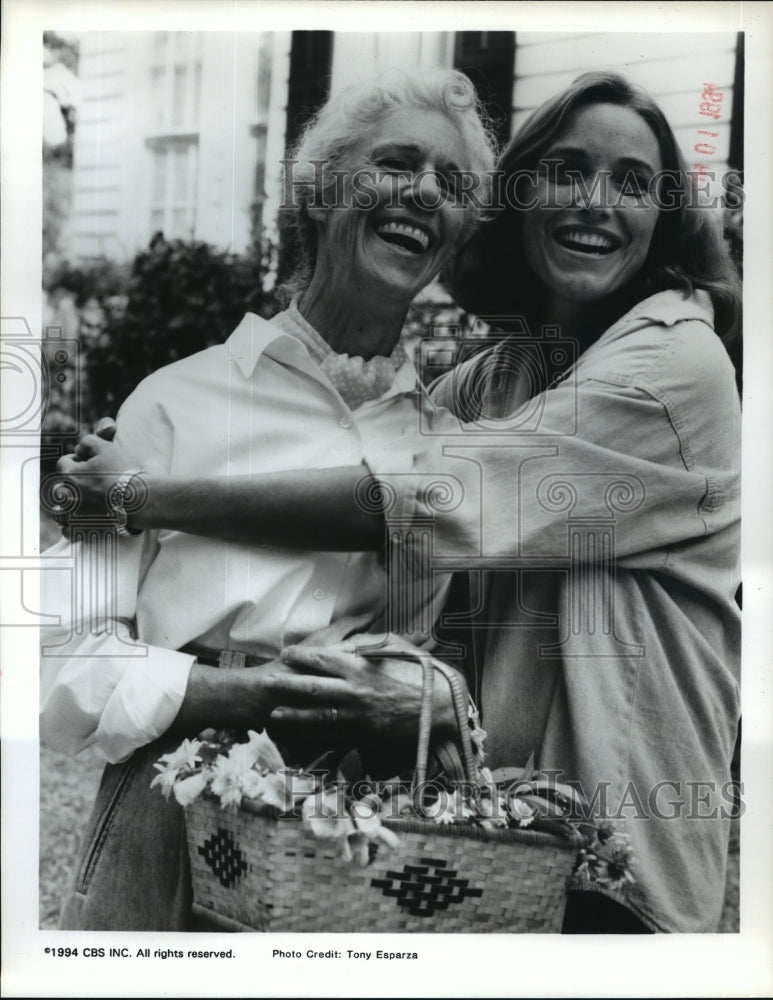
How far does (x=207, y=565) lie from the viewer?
3572mm

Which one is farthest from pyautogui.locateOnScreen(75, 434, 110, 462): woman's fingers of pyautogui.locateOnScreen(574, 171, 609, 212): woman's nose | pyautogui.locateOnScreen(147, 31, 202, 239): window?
pyautogui.locateOnScreen(574, 171, 609, 212): woman's nose

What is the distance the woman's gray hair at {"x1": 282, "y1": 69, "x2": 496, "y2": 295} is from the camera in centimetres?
359

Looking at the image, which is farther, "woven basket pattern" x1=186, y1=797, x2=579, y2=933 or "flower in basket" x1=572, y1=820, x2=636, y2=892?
"flower in basket" x1=572, y1=820, x2=636, y2=892

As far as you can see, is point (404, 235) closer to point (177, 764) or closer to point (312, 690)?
point (312, 690)

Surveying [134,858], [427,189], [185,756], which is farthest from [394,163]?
[134,858]

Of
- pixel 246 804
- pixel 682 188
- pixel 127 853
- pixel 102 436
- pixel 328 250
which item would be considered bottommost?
pixel 127 853

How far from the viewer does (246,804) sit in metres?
3.40

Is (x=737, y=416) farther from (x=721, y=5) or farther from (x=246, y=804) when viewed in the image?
(x=246, y=804)

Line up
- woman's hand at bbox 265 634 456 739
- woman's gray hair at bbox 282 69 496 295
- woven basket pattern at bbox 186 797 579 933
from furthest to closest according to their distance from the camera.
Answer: woman's gray hair at bbox 282 69 496 295, woman's hand at bbox 265 634 456 739, woven basket pattern at bbox 186 797 579 933

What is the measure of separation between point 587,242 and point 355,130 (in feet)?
2.67

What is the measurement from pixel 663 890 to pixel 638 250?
6.66 feet

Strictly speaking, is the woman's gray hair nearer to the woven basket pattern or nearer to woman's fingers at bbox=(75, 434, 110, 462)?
woman's fingers at bbox=(75, 434, 110, 462)

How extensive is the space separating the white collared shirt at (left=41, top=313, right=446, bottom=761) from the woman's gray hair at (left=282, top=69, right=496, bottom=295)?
31cm

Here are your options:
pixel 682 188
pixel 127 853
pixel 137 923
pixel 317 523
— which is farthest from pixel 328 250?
pixel 137 923
